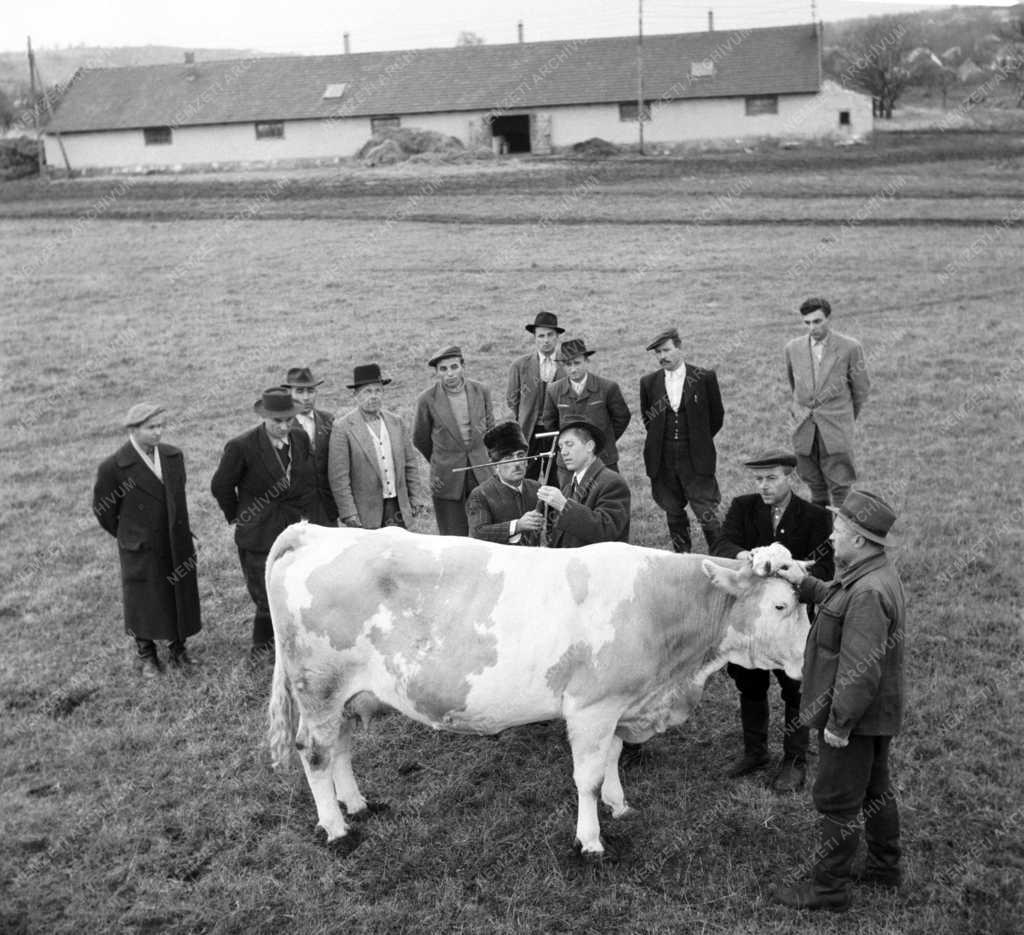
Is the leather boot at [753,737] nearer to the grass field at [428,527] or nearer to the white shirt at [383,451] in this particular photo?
the grass field at [428,527]

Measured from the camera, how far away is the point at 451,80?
50188mm

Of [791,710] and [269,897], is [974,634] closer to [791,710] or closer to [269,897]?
[791,710]

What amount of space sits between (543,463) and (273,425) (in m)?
2.78

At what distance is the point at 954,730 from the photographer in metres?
7.89

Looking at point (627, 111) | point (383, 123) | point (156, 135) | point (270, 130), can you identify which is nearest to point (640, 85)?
point (627, 111)

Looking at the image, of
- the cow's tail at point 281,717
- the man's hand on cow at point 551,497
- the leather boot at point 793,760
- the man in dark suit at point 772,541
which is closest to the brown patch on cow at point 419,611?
the cow's tail at point 281,717

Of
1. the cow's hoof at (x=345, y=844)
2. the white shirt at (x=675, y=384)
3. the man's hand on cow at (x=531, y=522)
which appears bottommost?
the cow's hoof at (x=345, y=844)

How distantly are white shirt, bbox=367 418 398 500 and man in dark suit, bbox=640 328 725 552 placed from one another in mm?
2485

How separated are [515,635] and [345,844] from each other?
5.99 feet

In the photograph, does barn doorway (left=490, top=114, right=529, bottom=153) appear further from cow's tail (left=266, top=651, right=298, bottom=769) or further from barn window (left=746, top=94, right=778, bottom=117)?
cow's tail (left=266, top=651, right=298, bottom=769)

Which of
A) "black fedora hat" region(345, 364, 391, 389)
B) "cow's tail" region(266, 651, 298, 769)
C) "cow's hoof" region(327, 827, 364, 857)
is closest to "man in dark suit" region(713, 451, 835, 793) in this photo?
"cow's hoof" region(327, 827, 364, 857)

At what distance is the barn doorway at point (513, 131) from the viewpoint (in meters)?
49.5

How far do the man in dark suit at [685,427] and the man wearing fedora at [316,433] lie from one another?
3.06m

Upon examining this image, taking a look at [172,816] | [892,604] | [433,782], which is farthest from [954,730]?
[172,816]
